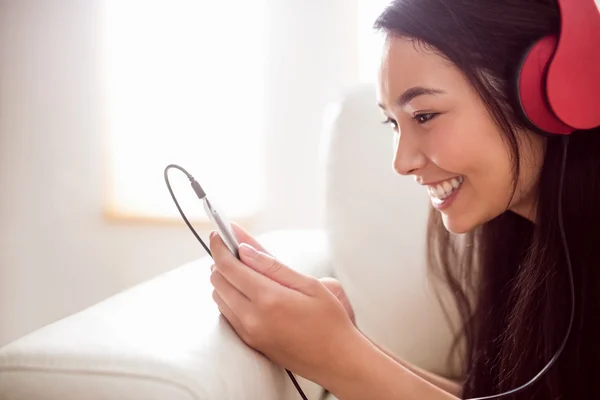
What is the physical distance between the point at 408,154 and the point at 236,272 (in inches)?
11.2

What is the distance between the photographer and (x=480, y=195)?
0.77m

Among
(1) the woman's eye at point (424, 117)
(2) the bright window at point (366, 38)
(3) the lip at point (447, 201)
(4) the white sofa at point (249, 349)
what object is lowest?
(4) the white sofa at point (249, 349)

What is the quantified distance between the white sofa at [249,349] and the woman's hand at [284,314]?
0.03 meters

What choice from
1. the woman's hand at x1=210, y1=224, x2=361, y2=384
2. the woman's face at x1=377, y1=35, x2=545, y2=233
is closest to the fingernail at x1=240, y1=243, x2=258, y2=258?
the woman's hand at x1=210, y1=224, x2=361, y2=384

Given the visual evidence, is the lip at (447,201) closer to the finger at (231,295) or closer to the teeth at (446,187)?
the teeth at (446,187)

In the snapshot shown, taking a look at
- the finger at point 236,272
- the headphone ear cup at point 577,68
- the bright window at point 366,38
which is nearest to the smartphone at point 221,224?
the finger at point 236,272

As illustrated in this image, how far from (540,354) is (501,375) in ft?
0.26

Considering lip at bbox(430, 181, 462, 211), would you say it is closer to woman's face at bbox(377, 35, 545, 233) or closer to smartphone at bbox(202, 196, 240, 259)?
woman's face at bbox(377, 35, 545, 233)

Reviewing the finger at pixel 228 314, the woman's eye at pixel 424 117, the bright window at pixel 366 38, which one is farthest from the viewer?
the bright window at pixel 366 38

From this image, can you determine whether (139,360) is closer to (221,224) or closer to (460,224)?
(221,224)

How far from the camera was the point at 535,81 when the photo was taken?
2.25 feet

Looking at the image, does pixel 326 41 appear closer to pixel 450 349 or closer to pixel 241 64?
pixel 241 64

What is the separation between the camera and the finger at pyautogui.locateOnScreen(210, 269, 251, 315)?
0.62 m

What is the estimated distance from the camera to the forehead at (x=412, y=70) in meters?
0.73
